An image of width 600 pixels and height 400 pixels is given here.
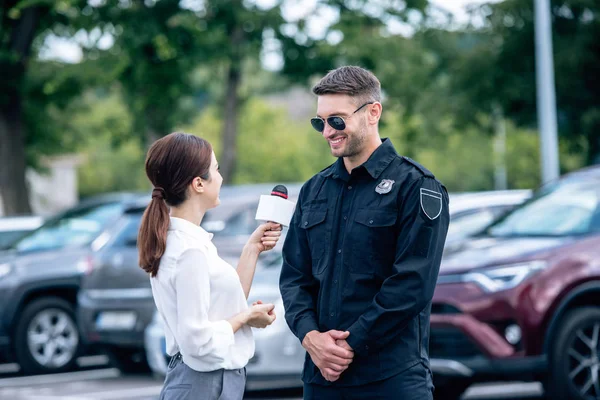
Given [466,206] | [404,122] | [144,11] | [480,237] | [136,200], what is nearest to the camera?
[480,237]

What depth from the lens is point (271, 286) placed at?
8414 millimetres

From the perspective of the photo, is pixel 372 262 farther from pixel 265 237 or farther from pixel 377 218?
pixel 265 237

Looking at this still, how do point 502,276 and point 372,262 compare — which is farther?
point 502,276

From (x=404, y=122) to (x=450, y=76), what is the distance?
1.59m

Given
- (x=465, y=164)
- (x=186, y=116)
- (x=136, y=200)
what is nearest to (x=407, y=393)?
(x=136, y=200)

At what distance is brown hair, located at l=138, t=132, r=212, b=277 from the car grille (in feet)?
12.7

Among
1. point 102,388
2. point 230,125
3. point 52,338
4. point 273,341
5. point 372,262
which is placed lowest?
point 102,388

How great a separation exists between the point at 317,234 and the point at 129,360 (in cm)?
751

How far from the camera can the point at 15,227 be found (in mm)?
13633

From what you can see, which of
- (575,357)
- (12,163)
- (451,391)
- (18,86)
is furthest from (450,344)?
(12,163)

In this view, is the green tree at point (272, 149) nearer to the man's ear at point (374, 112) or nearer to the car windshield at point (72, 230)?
the car windshield at point (72, 230)

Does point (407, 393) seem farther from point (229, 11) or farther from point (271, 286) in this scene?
point (229, 11)

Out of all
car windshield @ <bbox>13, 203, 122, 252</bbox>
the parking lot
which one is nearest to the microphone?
the parking lot

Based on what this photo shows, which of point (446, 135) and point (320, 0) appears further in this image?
point (446, 135)
